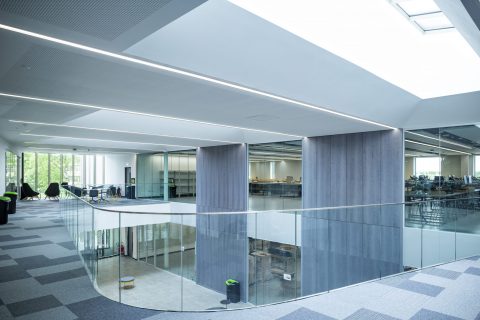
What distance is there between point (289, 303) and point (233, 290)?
6.58 meters

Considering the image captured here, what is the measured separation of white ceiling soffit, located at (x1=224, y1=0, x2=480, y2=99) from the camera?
4449 millimetres

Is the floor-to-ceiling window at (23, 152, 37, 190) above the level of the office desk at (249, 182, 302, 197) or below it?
above

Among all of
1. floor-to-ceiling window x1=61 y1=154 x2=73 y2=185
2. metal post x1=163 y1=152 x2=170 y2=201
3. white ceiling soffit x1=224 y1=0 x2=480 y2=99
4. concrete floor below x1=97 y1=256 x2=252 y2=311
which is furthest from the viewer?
floor-to-ceiling window x1=61 y1=154 x2=73 y2=185

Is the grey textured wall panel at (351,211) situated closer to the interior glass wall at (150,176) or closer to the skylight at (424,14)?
the skylight at (424,14)

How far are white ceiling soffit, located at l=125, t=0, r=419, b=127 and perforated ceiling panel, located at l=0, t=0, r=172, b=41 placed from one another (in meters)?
0.64

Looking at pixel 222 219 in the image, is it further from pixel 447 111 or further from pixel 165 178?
pixel 165 178

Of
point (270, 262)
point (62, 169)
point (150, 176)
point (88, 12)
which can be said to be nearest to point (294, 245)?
point (270, 262)

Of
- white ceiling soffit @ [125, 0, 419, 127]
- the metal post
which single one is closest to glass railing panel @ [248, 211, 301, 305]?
white ceiling soffit @ [125, 0, 419, 127]

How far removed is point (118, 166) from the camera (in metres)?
23.9

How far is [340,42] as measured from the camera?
16.7 ft

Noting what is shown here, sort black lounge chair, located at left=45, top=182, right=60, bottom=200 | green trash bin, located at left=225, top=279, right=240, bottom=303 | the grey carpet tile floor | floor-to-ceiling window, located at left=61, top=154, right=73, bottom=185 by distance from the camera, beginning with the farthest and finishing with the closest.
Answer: floor-to-ceiling window, located at left=61, top=154, right=73, bottom=185
black lounge chair, located at left=45, top=182, right=60, bottom=200
green trash bin, located at left=225, top=279, right=240, bottom=303
the grey carpet tile floor

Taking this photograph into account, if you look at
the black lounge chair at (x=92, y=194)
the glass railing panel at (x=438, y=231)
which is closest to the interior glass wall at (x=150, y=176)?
the black lounge chair at (x=92, y=194)

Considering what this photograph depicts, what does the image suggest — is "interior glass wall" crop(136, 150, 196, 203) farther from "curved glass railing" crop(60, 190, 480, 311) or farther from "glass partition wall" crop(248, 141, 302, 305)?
"curved glass railing" crop(60, 190, 480, 311)

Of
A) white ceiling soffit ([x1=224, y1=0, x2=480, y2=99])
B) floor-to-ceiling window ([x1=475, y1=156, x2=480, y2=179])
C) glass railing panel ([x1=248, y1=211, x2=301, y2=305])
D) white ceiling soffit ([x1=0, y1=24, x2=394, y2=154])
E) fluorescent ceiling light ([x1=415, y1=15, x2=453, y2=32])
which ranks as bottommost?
glass railing panel ([x1=248, y1=211, x2=301, y2=305])
